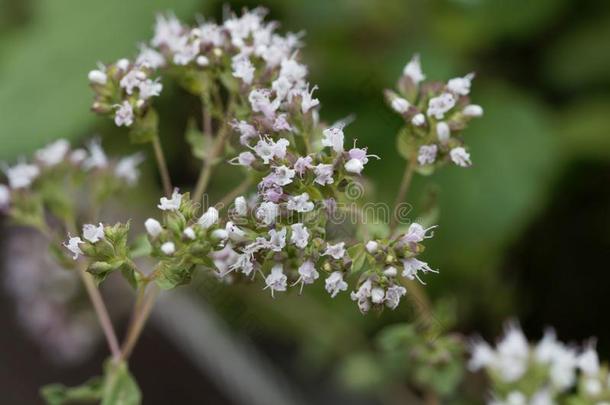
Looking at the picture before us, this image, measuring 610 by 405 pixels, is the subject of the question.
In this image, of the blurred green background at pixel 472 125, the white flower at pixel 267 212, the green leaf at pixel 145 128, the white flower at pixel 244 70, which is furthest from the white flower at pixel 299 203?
the blurred green background at pixel 472 125

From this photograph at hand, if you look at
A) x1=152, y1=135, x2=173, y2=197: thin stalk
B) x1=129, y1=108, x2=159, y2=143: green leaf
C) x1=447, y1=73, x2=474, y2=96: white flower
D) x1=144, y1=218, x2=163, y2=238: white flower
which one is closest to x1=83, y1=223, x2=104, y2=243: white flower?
x1=144, y1=218, x2=163, y2=238: white flower

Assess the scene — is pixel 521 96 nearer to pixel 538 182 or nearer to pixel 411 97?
pixel 538 182

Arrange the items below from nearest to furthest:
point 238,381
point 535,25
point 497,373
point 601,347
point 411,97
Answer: point 411,97 → point 497,373 → point 601,347 → point 535,25 → point 238,381

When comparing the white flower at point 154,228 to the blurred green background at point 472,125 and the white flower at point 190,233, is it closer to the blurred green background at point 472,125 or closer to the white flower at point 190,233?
the white flower at point 190,233

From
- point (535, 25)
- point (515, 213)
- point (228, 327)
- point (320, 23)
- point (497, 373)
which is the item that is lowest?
point (497, 373)

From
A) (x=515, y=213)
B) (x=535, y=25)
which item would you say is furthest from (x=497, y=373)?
(x=535, y=25)

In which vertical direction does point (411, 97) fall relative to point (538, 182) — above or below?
below
